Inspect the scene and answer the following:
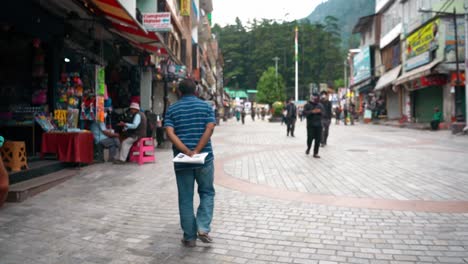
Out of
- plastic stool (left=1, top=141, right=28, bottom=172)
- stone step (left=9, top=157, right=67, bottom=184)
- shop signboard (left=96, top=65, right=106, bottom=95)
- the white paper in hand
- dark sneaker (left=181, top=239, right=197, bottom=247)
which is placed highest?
shop signboard (left=96, top=65, right=106, bottom=95)

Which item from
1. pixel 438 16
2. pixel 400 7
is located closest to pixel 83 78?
pixel 438 16

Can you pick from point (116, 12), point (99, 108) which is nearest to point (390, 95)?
point (99, 108)

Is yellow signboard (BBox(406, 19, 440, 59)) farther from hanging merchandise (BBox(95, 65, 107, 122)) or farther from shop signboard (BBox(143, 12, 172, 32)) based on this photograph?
hanging merchandise (BBox(95, 65, 107, 122))

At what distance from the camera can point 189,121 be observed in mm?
4156

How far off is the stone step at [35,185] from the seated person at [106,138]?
72.2 inches

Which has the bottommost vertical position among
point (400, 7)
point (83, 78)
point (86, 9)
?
point (83, 78)

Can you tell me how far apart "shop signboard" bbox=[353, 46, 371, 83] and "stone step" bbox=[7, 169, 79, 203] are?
1584 inches

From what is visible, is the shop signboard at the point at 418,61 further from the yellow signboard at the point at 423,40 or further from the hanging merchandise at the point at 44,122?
the hanging merchandise at the point at 44,122

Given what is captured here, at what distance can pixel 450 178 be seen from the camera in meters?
7.62

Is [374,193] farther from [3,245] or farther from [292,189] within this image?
[3,245]

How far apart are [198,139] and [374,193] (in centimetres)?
360

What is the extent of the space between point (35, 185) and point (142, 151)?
368cm

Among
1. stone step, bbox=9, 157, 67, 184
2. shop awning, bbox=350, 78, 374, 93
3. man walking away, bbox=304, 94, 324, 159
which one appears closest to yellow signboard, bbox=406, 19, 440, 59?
shop awning, bbox=350, 78, 374, 93

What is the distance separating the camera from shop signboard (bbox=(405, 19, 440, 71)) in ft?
82.3
